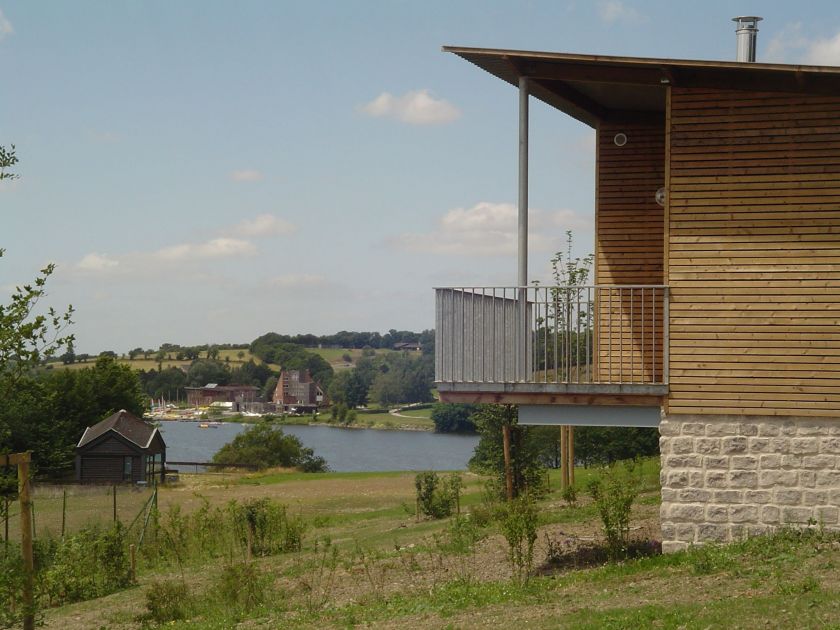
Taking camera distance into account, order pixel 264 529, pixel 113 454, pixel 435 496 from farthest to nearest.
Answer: pixel 113 454 → pixel 435 496 → pixel 264 529

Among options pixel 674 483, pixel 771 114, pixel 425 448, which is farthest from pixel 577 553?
pixel 425 448

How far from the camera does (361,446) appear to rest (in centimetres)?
11694

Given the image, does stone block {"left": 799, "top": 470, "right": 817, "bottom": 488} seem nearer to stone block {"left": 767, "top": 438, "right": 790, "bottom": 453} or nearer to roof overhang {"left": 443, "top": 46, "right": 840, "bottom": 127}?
stone block {"left": 767, "top": 438, "right": 790, "bottom": 453}

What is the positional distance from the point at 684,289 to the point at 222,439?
127313 mm

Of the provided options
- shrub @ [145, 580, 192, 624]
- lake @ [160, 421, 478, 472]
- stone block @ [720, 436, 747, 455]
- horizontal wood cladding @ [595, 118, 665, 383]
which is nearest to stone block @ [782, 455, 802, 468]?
stone block @ [720, 436, 747, 455]

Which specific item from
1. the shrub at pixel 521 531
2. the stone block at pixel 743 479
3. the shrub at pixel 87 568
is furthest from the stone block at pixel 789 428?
the shrub at pixel 87 568

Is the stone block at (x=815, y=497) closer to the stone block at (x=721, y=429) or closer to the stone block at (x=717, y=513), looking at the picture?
the stone block at (x=717, y=513)

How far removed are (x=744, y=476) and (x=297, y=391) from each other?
160976mm

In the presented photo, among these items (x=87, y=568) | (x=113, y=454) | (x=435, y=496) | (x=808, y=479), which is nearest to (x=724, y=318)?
(x=808, y=479)

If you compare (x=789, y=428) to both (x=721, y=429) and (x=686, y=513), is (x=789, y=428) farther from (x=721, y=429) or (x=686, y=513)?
(x=686, y=513)

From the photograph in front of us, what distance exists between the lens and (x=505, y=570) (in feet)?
52.0

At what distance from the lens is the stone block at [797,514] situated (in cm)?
1423

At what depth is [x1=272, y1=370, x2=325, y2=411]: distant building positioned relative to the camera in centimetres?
16825

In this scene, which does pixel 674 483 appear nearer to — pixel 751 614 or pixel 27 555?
pixel 751 614
